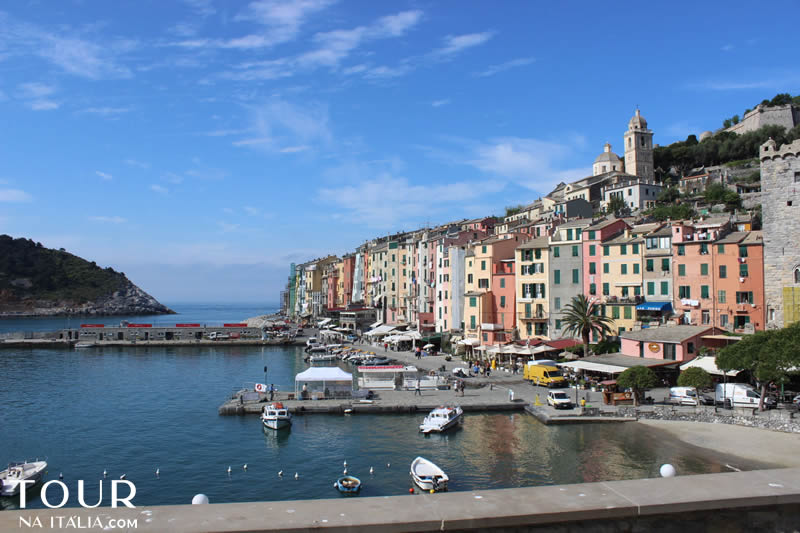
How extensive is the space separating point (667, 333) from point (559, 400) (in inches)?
532

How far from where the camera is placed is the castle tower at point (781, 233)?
149ft

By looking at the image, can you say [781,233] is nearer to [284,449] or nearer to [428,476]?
[428,476]

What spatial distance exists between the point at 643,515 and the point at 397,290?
315 ft

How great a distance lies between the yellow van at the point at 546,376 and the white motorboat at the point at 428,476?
23290 mm

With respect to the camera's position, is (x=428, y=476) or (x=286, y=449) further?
(x=286, y=449)

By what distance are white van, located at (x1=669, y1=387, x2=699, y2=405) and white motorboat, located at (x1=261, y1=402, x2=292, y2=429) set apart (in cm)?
2501

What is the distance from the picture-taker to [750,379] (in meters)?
39.8

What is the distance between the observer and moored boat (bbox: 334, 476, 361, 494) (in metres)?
24.4

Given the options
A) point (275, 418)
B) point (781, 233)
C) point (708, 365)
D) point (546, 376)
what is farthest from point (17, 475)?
point (781, 233)

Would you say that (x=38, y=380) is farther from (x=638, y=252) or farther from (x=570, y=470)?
(x=638, y=252)

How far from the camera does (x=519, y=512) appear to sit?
532cm

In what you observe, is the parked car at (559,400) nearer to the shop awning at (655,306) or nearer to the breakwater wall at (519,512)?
the shop awning at (655,306)

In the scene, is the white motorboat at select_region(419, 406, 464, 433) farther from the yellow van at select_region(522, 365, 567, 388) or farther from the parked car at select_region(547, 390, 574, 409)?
the yellow van at select_region(522, 365, 567, 388)

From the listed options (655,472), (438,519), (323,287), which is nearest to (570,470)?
(655,472)
